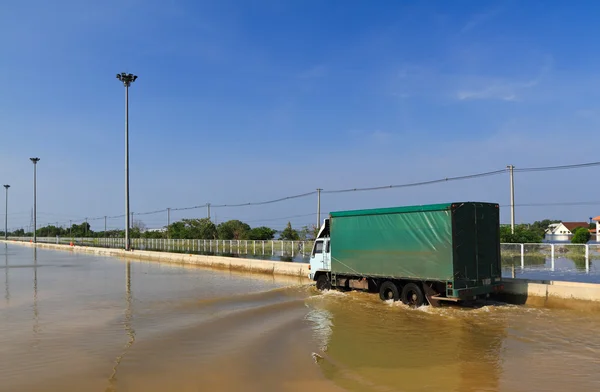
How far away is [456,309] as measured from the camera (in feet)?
43.6

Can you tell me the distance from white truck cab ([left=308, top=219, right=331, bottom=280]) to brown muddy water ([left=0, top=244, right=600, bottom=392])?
1485 millimetres

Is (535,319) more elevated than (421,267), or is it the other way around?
(421,267)

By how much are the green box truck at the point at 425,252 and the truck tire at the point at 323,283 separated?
153cm

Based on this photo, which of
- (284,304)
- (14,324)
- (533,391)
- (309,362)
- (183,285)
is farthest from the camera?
(183,285)

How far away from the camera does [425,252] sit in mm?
13281

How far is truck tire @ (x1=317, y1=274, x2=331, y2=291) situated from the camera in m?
17.5

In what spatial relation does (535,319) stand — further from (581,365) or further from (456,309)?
(581,365)

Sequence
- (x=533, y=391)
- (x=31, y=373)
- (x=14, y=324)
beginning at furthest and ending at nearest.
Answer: (x=14, y=324), (x=31, y=373), (x=533, y=391)

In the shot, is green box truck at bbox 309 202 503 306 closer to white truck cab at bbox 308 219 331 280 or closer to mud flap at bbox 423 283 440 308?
mud flap at bbox 423 283 440 308

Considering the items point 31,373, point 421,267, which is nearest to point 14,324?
point 31,373

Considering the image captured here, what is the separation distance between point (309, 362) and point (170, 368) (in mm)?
2400

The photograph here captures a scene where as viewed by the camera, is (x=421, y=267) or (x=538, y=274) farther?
(x=538, y=274)

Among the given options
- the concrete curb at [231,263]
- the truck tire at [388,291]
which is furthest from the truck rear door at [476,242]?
the concrete curb at [231,263]

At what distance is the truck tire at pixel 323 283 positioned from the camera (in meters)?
17.5
